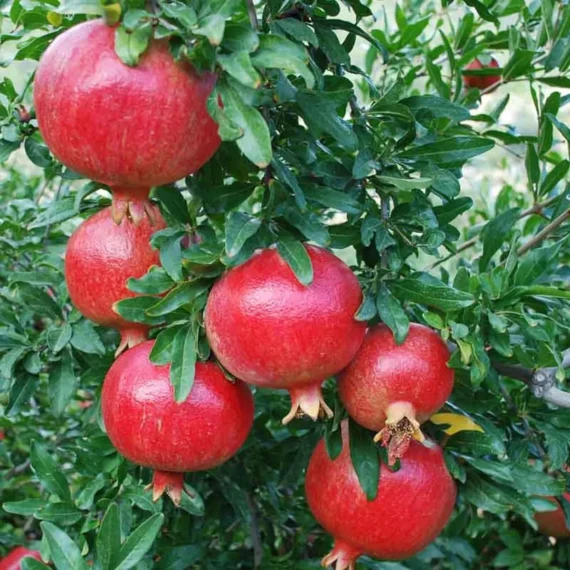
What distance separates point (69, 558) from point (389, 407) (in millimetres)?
443

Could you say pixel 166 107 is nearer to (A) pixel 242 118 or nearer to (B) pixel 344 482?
(A) pixel 242 118

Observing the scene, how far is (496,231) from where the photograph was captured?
137cm

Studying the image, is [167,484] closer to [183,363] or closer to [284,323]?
[183,363]

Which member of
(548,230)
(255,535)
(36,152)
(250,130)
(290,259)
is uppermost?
(250,130)

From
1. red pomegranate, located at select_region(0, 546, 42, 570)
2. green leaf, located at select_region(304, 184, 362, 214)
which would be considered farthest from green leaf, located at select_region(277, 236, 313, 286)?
red pomegranate, located at select_region(0, 546, 42, 570)

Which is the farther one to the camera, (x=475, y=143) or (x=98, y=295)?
(x=475, y=143)

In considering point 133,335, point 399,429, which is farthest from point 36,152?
point 399,429

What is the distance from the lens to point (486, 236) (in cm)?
139

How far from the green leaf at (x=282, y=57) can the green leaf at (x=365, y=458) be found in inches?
20.1

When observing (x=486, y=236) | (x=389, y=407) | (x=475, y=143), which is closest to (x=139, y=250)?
(x=389, y=407)

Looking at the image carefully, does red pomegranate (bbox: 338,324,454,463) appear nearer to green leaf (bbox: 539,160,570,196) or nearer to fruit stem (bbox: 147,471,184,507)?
fruit stem (bbox: 147,471,184,507)

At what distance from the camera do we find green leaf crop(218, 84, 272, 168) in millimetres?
829

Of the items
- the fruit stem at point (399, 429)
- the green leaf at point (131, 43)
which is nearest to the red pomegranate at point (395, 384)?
the fruit stem at point (399, 429)

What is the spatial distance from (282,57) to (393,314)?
34cm
